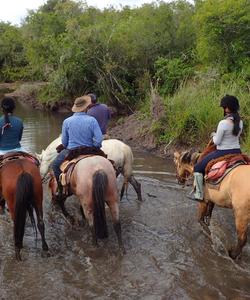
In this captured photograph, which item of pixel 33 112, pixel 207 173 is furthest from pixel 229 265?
pixel 33 112

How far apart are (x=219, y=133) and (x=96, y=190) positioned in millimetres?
1874

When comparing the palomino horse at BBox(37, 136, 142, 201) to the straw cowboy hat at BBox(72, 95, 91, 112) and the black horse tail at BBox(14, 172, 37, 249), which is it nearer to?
the straw cowboy hat at BBox(72, 95, 91, 112)

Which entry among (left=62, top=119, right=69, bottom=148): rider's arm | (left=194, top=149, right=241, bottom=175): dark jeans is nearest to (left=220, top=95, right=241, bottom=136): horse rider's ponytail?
(left=194, top=149, right=241, bottom=175): dark jeans

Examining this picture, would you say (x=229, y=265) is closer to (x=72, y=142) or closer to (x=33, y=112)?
(x=72, y=142)

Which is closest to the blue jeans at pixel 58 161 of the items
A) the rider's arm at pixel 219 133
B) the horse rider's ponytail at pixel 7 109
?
the horse rider's ponytail at pixel 7 109

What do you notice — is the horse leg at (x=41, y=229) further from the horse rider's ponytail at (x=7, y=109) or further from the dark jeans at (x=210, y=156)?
the dark jeans at (x=210, y=156)

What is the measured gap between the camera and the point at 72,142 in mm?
6910

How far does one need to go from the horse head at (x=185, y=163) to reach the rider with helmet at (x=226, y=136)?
840 millimetres

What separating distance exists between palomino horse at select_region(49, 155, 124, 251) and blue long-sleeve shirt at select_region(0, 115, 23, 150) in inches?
45.7

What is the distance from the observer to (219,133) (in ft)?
20.2

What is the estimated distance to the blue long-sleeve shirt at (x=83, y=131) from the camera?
6.79 metres

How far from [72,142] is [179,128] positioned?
5671 mm

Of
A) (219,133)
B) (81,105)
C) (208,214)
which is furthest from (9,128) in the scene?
(208,214)

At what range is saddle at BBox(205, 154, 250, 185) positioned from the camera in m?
6.06
